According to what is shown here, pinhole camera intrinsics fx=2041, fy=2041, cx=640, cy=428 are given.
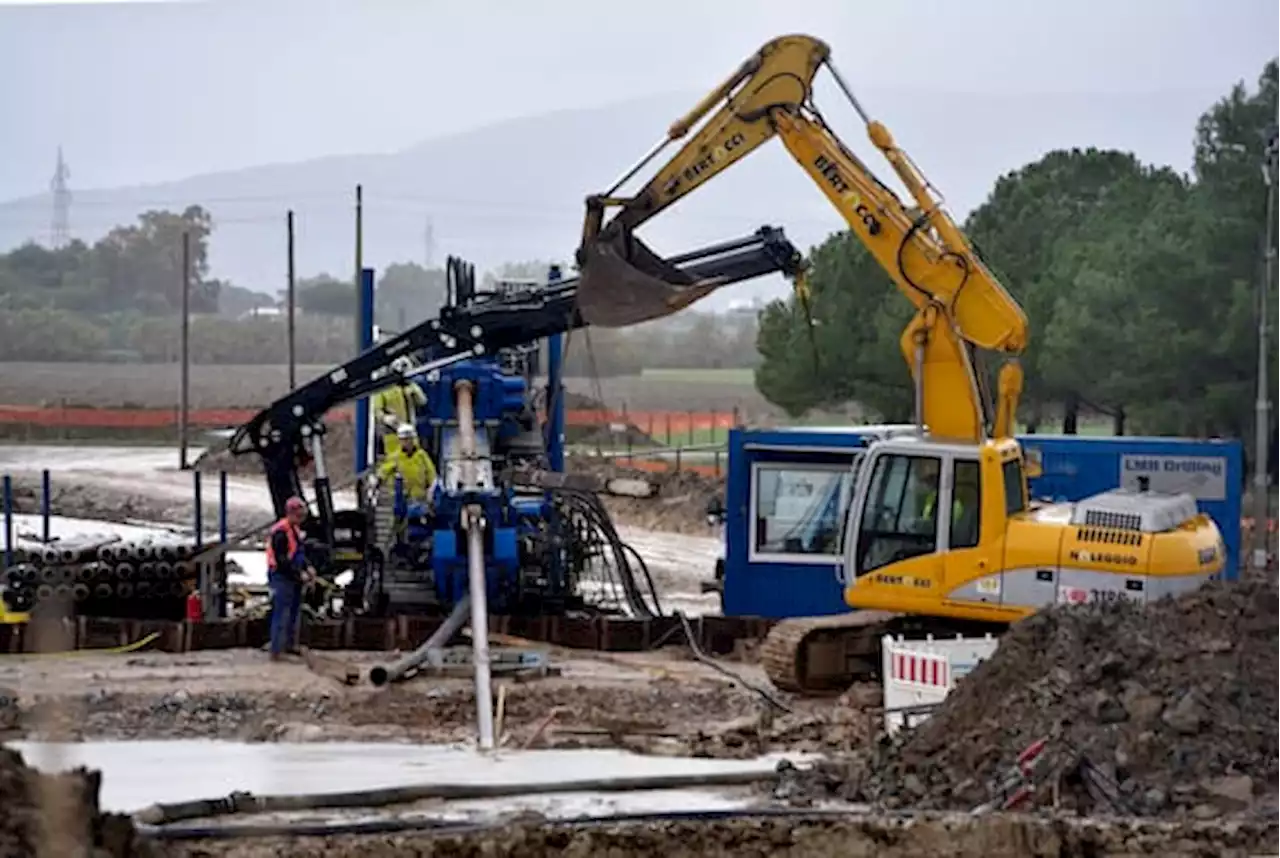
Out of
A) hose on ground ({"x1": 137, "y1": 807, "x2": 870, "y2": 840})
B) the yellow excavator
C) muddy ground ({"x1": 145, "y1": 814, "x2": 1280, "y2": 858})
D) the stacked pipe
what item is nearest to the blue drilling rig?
the yellow excavator

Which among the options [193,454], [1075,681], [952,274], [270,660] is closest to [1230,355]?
→ [952,274]

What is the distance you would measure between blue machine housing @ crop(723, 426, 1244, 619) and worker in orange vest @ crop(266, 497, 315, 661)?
323 centimetres

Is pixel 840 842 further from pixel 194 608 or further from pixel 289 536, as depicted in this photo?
pixel 194 608

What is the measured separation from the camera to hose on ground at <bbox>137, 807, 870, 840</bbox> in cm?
810

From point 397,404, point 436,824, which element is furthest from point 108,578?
point 436,824

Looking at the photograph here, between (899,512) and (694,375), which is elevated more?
(694,375)

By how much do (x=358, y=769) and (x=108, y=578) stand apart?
582 cm

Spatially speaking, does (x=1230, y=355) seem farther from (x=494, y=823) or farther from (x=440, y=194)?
(x=440, y=194)

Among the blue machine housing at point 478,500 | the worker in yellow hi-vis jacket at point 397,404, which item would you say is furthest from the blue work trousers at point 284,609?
the worker in yellow hi-vis jacket at point 397,404

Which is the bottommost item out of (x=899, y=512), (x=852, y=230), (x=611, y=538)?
(x=611, y=538)

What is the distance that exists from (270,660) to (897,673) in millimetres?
5150

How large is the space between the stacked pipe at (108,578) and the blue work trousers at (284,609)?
1.60 m

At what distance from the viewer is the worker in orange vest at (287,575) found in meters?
13.7

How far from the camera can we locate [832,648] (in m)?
12.3
